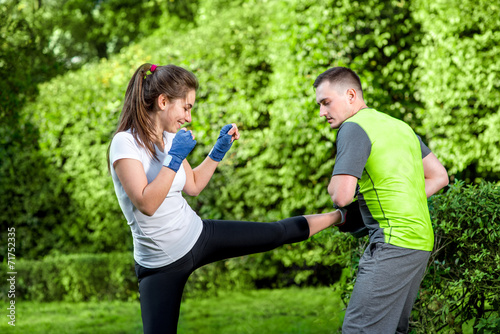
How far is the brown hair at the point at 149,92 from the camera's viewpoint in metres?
2.75

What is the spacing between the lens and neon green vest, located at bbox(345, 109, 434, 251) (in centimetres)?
240

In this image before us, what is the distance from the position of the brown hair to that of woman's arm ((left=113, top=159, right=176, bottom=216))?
0.24 metres

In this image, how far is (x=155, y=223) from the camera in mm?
2633

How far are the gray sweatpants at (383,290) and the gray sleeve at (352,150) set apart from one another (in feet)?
1.34

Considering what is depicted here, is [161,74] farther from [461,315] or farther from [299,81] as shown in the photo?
[299,81]

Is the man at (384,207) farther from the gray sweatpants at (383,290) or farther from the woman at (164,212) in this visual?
the woman at (164,212)

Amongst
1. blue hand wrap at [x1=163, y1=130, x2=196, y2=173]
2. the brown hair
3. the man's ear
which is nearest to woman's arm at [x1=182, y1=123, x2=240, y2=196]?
the brown hair

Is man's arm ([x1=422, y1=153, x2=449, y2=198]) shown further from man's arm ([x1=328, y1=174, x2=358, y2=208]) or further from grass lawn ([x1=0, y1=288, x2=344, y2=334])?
grass lawn ([x1=0, y1=288, x2=344, y2=334])

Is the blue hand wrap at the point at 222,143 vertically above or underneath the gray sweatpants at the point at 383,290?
above

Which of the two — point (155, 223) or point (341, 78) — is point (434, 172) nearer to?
point (341, 78)

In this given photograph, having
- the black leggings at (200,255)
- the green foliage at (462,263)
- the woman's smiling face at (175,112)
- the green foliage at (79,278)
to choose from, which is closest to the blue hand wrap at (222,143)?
the woman's smiling face at (175,112)

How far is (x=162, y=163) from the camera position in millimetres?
2734

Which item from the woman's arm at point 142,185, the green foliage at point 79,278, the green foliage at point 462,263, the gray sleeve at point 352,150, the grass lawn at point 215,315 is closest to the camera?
the gray sleeve at point 352,150

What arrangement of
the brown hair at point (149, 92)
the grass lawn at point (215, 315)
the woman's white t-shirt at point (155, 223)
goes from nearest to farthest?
the woman's white t-shirt at point (155, 223)
the brown hair at point (149, 92)
the grass lawn at point (215, 315)
